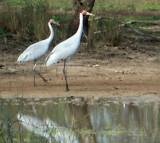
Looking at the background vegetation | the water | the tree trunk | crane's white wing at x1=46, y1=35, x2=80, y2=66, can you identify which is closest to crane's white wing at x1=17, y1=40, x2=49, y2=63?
crane's white wing at x1=46, y1=35, x2=80, y2=66

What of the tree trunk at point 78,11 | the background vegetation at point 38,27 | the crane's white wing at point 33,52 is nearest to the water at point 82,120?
the crane's white wing at point 33,52

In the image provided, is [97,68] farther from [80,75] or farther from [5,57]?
[5,57]

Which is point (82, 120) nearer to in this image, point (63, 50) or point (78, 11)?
point (63, 50)

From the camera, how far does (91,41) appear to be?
11.6 m

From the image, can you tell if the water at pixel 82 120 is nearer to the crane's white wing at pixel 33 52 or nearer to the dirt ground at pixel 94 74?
the dirt ground at pixel 94 74

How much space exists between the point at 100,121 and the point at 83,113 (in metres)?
0.53

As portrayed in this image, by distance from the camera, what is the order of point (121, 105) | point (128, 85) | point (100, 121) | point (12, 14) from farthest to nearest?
point (12, 14) → point (128, 85) → point (121, 105) → point (100, 121)

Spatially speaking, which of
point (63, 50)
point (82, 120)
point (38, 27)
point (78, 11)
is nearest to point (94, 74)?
point (63, 50)

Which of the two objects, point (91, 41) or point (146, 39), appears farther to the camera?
point (146, 39)

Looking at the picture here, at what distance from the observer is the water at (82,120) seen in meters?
5.51

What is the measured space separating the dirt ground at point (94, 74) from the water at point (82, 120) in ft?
1.80

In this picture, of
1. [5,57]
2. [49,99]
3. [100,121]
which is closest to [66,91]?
[49,99]

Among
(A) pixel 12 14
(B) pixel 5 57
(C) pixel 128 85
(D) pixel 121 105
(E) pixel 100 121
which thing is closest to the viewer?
(E) pixel 100 121

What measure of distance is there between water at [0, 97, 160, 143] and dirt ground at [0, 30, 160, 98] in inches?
21.5
